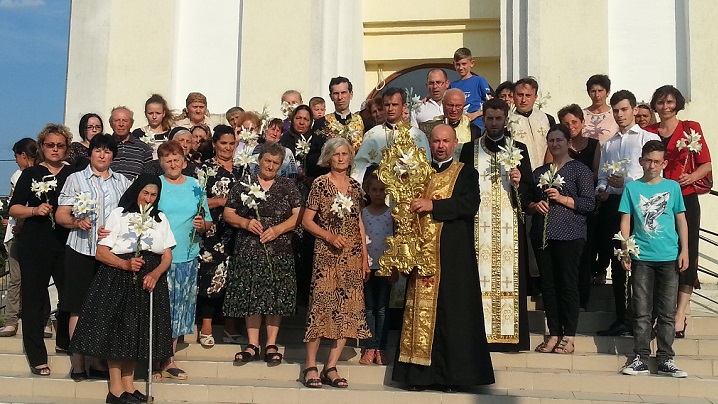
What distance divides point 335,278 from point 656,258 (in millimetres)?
2652

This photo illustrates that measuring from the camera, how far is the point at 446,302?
7184 mm

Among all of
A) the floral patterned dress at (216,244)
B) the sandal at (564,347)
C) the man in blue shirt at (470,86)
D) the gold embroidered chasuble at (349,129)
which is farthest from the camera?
the man in blue shirt at (470,86)

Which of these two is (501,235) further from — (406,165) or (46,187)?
(46,187)

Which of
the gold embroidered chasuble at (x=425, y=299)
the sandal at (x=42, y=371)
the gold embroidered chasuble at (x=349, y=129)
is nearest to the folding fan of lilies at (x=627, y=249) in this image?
the gold embroidered chasuble at (x=425, y=299)

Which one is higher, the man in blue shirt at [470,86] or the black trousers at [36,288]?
the man in blue shirt at [470,86]

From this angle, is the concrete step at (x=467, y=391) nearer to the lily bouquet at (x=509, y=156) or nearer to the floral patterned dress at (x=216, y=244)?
the floral patterned dress at (x=216, y=244)

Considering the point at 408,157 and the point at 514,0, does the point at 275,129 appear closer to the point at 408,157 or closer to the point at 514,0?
the point at 408,157

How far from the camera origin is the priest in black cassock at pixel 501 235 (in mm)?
7902

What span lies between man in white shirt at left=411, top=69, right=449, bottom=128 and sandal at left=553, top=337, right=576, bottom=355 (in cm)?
290

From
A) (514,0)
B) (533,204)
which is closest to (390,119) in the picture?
(533,204)

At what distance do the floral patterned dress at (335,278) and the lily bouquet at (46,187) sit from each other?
2.27m

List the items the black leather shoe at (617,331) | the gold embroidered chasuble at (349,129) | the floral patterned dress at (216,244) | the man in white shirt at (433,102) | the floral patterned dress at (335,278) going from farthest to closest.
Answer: the man in white shirt at (433,102) < the gold embroidered chasuble at (349,129) < the floral patterned dress at (216,244) < the black leather shoe at (617,331) < the floral patterned dress at (335,278)

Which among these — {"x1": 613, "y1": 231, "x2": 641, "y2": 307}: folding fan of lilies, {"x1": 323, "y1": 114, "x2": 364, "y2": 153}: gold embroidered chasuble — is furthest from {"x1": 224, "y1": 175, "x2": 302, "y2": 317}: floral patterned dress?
{"x1": 613, "y1": 231, "x2": 641, "y2": 307}: folding fan of lilies

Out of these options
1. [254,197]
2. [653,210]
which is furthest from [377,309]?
[653,210]
